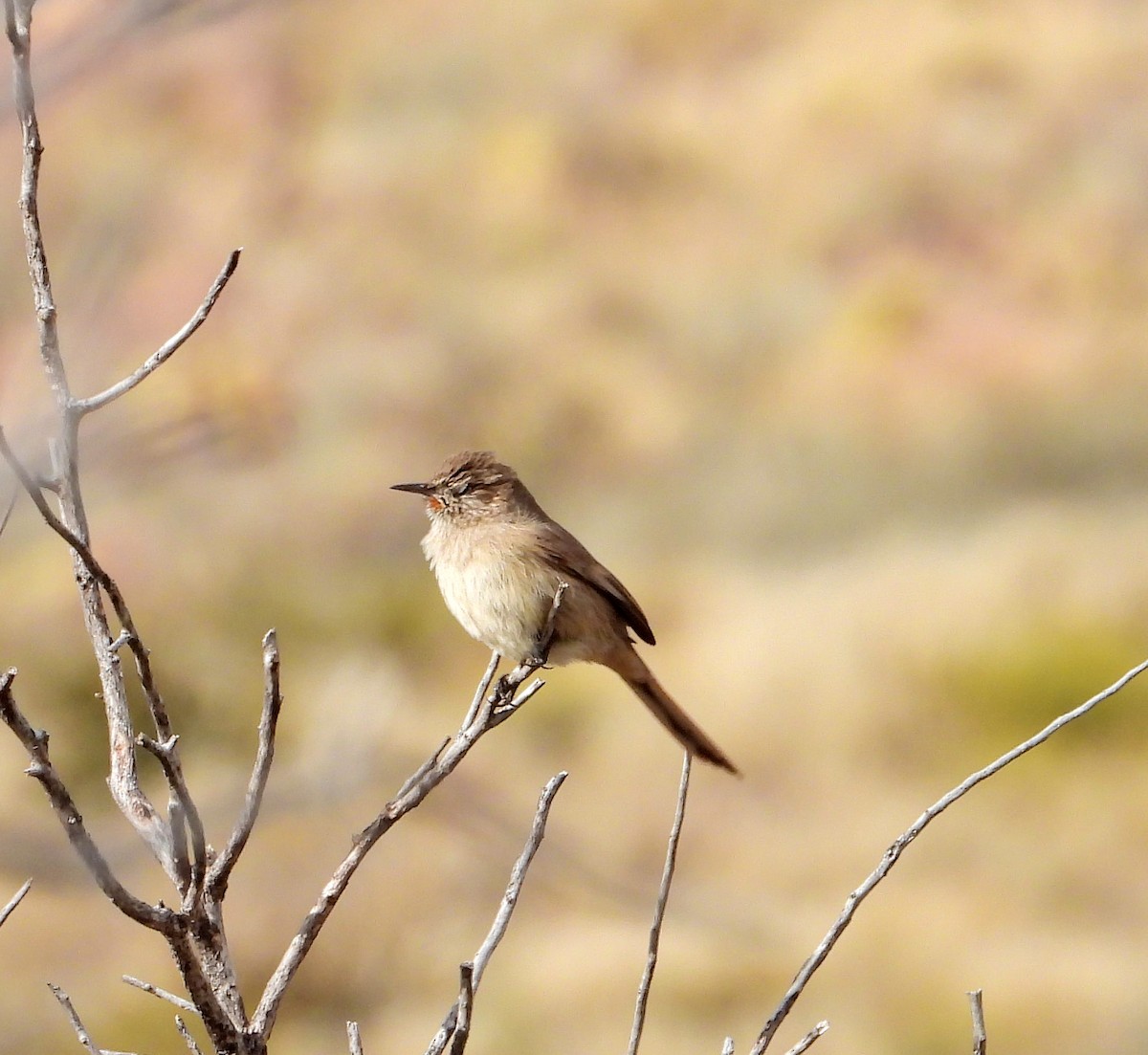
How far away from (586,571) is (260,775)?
113 inches

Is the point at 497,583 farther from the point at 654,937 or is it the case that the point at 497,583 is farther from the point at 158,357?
the point at 158,357

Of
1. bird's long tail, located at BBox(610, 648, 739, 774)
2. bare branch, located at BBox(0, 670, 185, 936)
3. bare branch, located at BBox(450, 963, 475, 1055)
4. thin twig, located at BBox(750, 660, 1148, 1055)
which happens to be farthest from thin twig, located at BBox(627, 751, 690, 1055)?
bird's long tail, located at BBox(610, 648, 739, 774)

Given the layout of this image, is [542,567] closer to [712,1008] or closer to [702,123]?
[712,1008]

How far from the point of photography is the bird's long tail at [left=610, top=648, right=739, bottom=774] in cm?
494

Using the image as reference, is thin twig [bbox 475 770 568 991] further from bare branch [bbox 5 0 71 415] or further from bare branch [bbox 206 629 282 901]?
bare branch [bbox 5 0 71 415]

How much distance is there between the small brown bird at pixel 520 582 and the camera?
4.51m

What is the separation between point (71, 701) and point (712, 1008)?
3.68 metres

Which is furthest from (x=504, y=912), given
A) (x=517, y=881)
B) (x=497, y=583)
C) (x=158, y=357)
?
(x=497, y=583)

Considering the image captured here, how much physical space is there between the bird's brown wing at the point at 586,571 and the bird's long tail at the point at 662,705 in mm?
112

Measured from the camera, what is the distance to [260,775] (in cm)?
204

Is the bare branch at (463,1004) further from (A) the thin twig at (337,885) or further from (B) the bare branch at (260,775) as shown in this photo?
(B) the bare branch at (260,775)

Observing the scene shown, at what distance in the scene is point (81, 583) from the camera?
2.28 m

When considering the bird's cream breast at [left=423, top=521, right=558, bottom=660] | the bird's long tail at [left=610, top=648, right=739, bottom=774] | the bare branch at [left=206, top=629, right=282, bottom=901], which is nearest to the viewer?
the bare branch at [left=206, top=629, right=282, bottom=901]

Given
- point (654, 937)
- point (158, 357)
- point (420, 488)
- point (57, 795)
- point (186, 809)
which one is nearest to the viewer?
point (57, 795)
